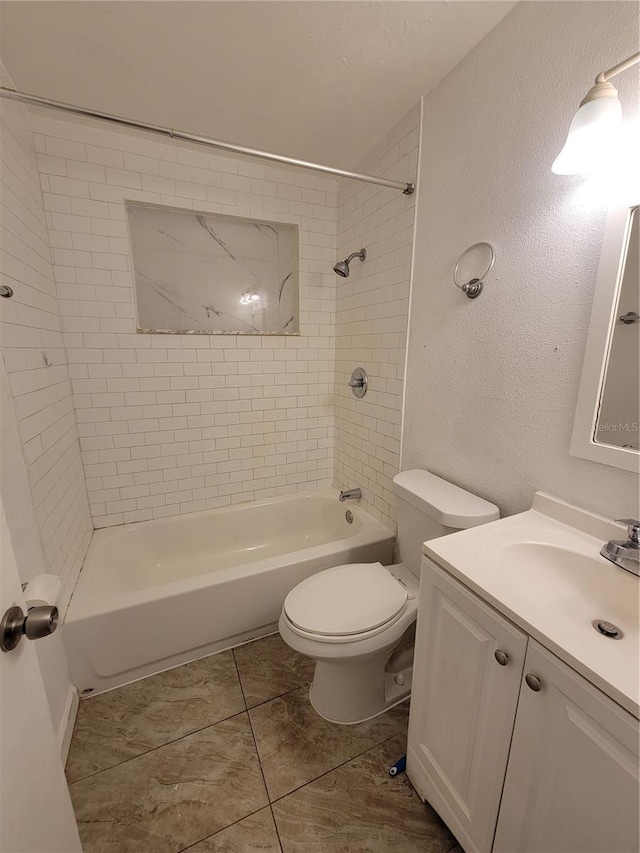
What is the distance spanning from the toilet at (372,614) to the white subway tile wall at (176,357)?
3.46 ft

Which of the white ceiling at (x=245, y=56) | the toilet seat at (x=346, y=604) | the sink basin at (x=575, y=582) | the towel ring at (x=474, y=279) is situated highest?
the white ceiling at (x=245, y=56)

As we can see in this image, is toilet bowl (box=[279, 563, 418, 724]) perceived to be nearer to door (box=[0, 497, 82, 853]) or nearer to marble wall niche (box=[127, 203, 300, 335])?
door (box=[0, 497, 82, 853])

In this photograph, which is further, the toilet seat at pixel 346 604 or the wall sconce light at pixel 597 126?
the toilet seat at pixel 346 604

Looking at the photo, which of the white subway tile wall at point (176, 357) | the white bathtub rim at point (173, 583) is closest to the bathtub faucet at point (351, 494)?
the white bathtub rim at point (173, 583)

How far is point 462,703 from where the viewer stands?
884 mm

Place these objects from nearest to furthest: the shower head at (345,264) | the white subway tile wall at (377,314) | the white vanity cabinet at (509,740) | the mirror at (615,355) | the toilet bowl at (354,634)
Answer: the white vanity cabinet at (509,740)
the mirror at (615,355)
the toilet bowl at (354,634)
the white subway tile wall at (377,314)
the shower head at (345,264)

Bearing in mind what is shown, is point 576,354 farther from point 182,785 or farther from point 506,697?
point 182,785

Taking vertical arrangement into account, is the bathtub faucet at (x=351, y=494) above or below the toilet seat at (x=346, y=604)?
above

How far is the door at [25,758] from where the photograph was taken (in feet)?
1.56

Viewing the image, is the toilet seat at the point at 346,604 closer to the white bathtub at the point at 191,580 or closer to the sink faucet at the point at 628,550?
the white bathtub at the point at 191,580

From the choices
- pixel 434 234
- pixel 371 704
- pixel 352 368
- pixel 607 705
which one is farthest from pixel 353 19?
pixel 371 704

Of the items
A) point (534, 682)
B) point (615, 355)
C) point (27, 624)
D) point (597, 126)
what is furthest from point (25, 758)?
point (597, 126)

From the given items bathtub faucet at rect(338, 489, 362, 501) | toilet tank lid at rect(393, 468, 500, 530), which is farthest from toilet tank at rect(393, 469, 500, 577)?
bathtub faucet at rect(338, 489, 362, 501)

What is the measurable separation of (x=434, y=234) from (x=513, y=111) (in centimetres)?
43
